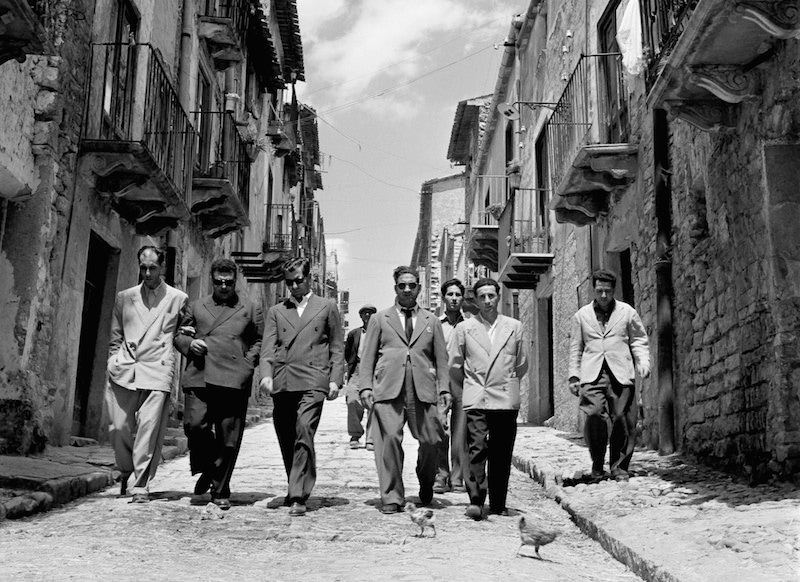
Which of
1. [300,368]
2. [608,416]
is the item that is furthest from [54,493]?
[608,416]

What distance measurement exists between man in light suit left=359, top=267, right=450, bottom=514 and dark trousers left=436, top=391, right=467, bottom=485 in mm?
719

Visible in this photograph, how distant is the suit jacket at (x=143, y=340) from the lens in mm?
6590

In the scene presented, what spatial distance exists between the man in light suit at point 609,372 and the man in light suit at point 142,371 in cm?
318

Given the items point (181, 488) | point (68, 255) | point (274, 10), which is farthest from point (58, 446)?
point (274, 10)

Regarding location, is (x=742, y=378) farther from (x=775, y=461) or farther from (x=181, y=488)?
(x=181, y=488)

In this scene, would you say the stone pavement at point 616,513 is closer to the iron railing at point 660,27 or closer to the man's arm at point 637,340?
the man's arm at point 637,340

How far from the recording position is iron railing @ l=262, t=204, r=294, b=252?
25.2 meters

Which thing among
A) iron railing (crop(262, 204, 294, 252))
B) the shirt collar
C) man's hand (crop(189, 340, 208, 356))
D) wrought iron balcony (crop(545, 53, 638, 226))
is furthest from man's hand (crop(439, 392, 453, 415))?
iron railing (crop(262, 204, 294, 252))

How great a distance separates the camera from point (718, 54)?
6.90m

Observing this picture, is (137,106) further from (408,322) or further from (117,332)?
(408,322)

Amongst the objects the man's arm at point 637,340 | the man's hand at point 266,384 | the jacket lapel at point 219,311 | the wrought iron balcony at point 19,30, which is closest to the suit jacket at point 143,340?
the jacket lapel at point 219,311

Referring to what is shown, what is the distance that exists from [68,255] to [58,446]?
2101 mm

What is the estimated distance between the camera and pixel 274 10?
2578cm

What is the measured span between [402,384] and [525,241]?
1203 centimetres
